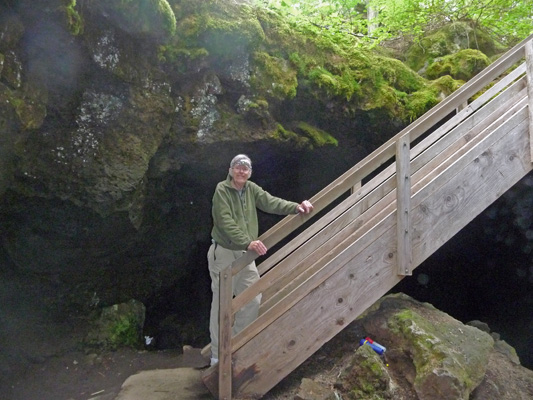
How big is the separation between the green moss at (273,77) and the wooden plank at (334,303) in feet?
8.25

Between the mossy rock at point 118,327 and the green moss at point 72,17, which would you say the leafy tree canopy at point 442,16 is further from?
the mossy rock at point 118,327

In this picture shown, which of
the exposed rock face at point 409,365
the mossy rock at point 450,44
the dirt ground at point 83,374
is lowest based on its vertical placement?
the dirt ground at point 83,374

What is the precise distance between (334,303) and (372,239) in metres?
0.69

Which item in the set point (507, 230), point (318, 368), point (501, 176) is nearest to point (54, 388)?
point (318, 368)

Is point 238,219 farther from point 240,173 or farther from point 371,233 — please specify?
point 371,233

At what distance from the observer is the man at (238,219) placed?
4270mm

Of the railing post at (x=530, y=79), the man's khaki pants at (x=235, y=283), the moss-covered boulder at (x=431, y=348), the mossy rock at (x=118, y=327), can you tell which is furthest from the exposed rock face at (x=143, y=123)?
the moss-covered boulder at (x=431, y=348)

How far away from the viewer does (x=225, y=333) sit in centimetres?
406

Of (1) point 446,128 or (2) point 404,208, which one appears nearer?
(2) point 404,208

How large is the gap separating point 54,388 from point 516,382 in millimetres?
5568

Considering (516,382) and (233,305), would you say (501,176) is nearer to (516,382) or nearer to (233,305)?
(516,382)

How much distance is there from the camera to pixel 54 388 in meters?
5.98

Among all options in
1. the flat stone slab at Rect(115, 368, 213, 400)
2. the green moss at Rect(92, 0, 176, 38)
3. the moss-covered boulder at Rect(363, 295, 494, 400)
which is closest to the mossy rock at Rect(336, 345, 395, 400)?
the moss-covered boulder at Rect(363, 295, 494, 400)

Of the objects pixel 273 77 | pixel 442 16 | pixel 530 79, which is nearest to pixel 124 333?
pixel 273 77
